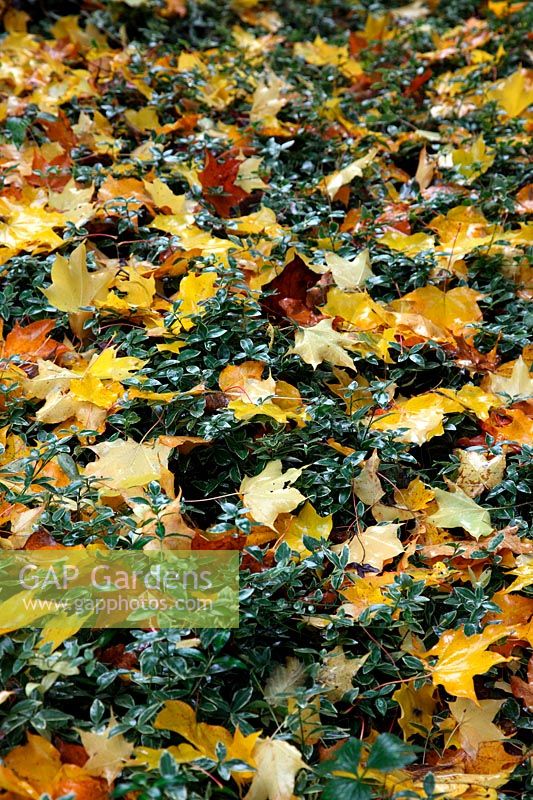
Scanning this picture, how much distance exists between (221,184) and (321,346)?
741mm

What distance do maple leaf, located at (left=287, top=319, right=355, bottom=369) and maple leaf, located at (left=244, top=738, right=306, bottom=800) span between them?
2.56 feet

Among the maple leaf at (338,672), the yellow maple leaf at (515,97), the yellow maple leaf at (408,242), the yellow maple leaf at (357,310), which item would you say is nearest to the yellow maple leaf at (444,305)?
the yellow maple leaf at (357,310)

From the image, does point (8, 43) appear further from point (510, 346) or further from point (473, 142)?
point (510, 346)

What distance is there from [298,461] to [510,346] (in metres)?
0.64

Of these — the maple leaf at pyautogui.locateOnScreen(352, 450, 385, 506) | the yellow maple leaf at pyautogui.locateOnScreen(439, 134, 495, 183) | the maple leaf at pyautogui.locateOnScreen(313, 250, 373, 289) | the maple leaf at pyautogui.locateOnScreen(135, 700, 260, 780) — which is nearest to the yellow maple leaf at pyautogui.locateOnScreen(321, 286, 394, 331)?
the maple leaf at pyautogui.locateOnScreen(313, 250, 373, 289)

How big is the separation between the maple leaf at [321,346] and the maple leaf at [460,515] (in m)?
0.34

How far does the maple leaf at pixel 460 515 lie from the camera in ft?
4.78

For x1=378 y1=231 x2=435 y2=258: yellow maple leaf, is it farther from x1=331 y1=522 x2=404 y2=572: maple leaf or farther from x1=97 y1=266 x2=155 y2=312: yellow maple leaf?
x1=331 y1=522 x2=404 y2=572: maple leaf

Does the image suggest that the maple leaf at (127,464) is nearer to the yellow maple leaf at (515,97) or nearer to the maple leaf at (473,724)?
the maple leaf at (473,724)

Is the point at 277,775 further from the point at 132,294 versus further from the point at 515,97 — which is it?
the point at 515,97

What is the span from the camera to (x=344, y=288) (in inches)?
73.2

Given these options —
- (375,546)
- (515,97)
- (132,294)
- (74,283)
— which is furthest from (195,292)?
(515,97)

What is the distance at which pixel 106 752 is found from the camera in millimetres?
1114

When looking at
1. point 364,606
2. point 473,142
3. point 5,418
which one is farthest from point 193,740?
point 473,142
